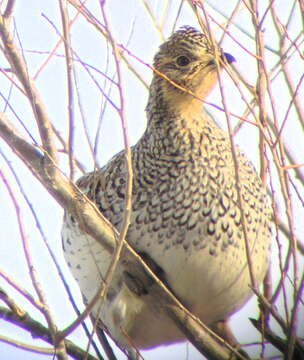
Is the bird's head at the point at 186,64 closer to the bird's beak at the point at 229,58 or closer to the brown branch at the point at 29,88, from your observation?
the bird's beak at the point at 229,58

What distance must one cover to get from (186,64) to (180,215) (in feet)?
3.12

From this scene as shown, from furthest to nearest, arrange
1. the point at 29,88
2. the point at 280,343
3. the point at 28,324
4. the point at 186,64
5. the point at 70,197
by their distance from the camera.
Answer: the point at 186,64
the point at 280,343
the point at 28,324
the point at 70,197
the point at 29,88

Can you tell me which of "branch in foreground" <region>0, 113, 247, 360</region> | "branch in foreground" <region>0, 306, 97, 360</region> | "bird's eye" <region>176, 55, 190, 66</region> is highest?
"bird's eye" <region>176, 55, 190, 66</region>

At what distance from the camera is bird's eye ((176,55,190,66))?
4.87 metres

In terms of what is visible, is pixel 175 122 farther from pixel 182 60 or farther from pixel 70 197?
pixel 70 197

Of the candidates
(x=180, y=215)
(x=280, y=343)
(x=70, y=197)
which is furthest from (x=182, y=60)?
(x=280, y=343)

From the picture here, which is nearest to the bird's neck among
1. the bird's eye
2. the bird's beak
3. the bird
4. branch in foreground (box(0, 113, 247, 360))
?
the bird

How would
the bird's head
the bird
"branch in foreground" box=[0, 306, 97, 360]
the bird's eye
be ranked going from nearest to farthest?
1. "branch in foreground" box=[0, 306, 97, 360]
2. the bird
3. the bird's head
4. the bird's eye

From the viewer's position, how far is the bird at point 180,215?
4.49m

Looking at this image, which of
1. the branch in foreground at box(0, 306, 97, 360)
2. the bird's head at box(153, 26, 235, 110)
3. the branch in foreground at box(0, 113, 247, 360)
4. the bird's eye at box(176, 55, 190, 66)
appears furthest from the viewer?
the bird's eye at box(176, 55, 190, 66)

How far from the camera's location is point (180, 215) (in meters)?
4.54

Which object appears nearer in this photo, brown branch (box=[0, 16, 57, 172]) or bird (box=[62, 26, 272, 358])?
brown branch (box=[0, 16, 57, 172])

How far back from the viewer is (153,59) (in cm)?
511

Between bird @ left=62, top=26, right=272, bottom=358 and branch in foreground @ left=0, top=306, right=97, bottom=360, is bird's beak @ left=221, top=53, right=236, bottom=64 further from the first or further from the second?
branch in foreground @ left=0, top=306, right=97, bottom=360
